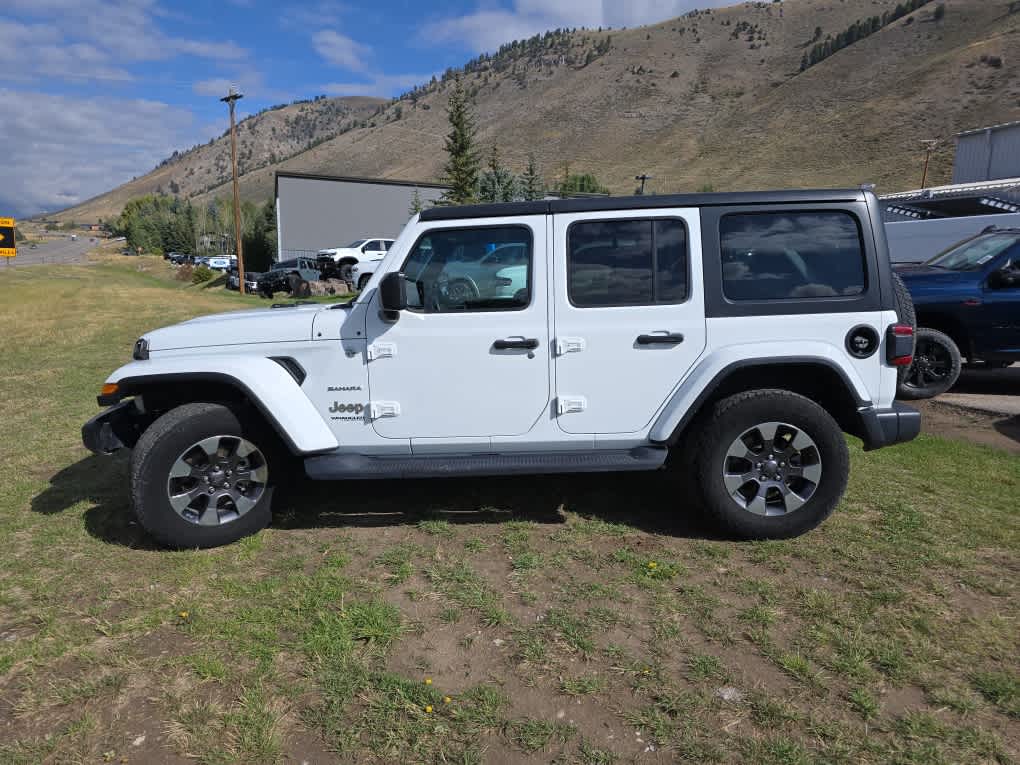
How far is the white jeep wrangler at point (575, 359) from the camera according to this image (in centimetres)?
383

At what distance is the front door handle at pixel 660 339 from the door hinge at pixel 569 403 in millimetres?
478

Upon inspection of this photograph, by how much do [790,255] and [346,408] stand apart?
2.79 m

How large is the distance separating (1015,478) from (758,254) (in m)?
3.04

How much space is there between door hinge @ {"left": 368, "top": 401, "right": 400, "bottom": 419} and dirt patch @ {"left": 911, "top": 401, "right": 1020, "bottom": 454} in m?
5.31

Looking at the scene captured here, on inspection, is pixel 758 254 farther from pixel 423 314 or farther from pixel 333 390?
pixel 333 390

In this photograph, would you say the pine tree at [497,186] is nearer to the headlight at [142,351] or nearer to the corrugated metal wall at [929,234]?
the corrugated metal wall at [929,234]

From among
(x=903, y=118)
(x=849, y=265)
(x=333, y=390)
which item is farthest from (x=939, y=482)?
(x=903, y=118)

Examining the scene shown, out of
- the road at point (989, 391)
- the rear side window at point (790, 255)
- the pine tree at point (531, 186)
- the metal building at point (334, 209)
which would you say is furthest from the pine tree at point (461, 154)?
the rear side window at point (790, 255)

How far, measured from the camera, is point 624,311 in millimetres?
3861

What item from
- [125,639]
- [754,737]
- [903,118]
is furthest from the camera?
[903,118]

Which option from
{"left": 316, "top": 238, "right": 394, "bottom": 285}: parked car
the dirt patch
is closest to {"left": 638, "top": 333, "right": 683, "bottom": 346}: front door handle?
the dirt patch

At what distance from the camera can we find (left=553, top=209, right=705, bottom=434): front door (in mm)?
3850

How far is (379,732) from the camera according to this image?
249 cm

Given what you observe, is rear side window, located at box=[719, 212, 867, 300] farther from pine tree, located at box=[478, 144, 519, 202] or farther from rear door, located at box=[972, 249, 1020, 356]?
pine tree, located at box=[478, 144, 519, 202]
